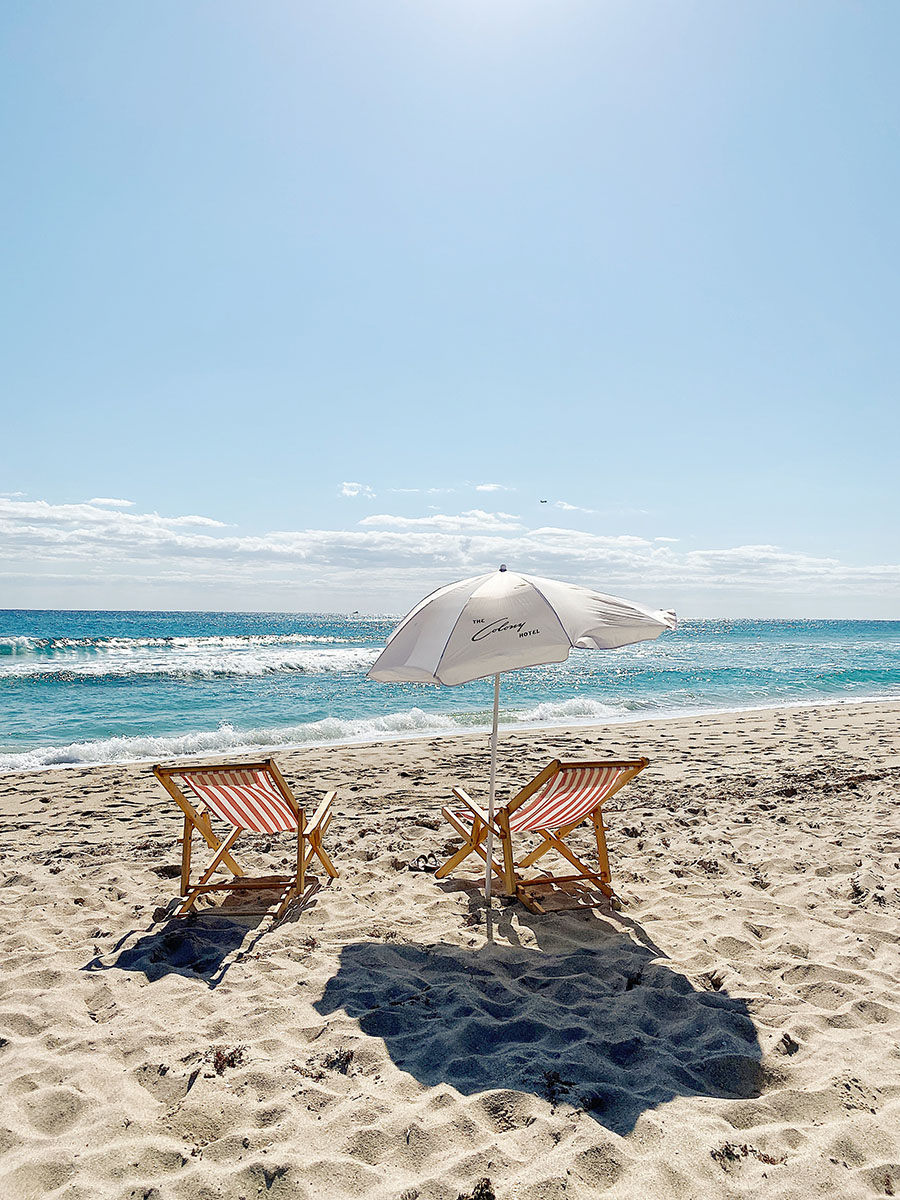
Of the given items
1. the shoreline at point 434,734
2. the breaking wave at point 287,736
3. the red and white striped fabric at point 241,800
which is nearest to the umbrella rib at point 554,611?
the red and white striped fabric at point 241,800

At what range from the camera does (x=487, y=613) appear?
3.74 meters

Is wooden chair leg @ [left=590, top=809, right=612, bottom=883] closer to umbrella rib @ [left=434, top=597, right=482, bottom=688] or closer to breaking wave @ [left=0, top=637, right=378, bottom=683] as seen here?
umbrella rib @ [left=434, top=597, right=482, bottom=688]

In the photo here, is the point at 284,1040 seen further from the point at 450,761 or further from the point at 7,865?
the point at 450,761

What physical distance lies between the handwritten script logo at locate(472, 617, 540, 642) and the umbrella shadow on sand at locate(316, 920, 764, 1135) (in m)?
1.74

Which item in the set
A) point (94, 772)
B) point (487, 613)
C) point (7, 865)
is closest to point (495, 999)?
point (487, 613)

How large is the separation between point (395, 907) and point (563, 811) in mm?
1250

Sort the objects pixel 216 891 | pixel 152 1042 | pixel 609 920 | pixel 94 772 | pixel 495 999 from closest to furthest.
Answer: pixel 152 1042 < pixel 495 999 < pixel 609 920 < pixel 216 891 < pixel 94 772

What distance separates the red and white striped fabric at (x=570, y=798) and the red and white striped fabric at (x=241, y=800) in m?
1.55

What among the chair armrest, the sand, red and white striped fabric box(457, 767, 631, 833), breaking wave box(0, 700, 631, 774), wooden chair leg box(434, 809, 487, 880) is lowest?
breaking wave box(0, 700, 631, 774)

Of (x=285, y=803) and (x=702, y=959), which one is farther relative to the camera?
(x=285, y=803)

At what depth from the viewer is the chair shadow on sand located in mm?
3779

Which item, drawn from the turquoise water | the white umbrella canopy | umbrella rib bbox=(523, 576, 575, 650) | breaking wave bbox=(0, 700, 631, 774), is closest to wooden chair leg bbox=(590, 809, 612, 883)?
the white umbrella canopy

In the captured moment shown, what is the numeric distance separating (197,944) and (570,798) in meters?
2.41

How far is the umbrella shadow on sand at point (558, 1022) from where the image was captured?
109 inches
